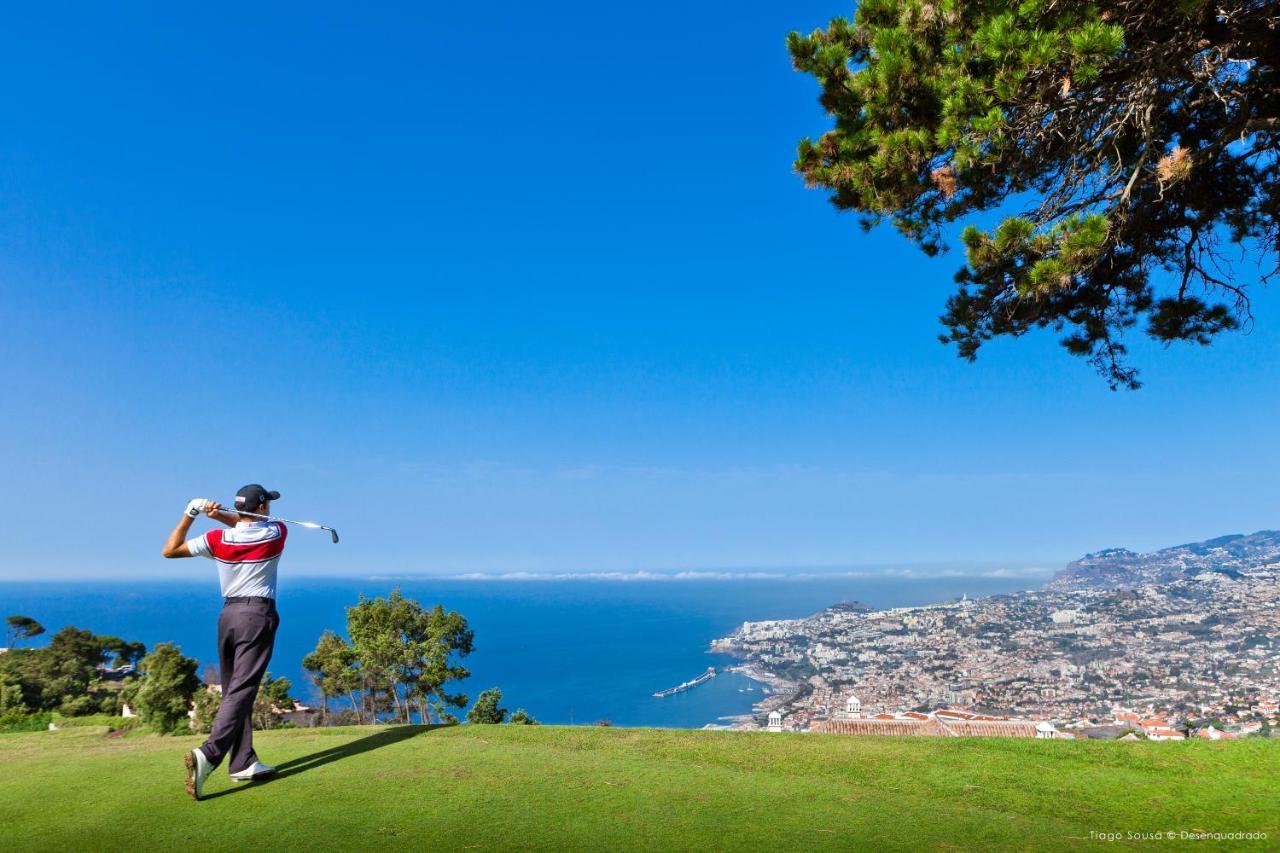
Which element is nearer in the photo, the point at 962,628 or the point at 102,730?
the point at 102,730

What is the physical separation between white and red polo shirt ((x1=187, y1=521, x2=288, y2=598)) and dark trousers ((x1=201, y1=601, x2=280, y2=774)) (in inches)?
5.1

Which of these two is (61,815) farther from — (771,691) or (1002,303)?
(771,691)

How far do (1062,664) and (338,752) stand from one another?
37723 mm

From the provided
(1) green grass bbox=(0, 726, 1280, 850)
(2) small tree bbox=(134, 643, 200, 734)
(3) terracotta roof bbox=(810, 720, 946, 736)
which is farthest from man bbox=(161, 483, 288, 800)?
(2) small tree bbox=(134, 643, 200, 734)

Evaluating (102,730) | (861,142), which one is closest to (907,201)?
(861,142)

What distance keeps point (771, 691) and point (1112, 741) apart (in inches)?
1842

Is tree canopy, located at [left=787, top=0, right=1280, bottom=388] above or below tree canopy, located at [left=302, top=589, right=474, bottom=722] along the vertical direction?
above

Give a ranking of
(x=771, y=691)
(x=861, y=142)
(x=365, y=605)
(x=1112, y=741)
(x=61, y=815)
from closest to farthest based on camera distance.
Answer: (x=61, y=815) → (x=1112, y=741) → (x=861, y=142) → (x=365, y=605) → (x=771, y=691)

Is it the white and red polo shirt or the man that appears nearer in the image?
the man

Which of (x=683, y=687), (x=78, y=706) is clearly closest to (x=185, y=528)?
(x=78, y=706)

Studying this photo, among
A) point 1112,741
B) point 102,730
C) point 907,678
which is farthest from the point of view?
point 907,678

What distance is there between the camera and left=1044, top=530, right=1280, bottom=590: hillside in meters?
67.4

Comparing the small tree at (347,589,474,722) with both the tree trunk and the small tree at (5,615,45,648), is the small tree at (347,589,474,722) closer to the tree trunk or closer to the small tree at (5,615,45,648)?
the tree trunk

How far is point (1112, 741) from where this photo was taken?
566cm
